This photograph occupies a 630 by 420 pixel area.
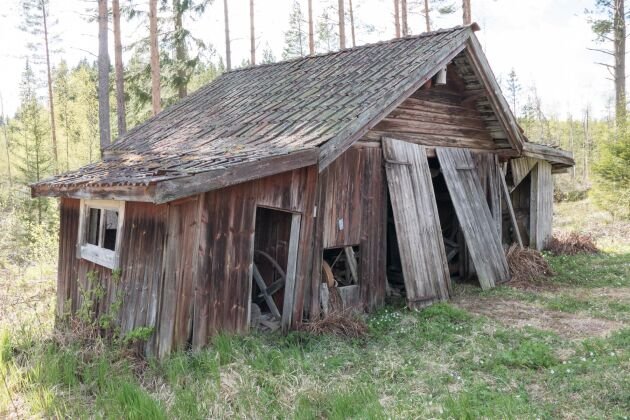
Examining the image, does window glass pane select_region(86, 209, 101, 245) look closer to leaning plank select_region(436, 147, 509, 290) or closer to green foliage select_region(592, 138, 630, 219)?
leaning plank select_region(436, 147, 509, 290)

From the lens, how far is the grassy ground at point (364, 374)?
476 cm

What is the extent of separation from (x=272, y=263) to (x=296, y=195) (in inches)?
62.5

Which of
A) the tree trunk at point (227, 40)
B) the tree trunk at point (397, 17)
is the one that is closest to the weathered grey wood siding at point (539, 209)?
the tree trunk at point (397, 17)

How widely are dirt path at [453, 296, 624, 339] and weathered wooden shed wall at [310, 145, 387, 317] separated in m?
1.72

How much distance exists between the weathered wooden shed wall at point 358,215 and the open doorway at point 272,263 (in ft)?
1.75

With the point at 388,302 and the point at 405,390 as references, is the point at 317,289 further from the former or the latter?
the point at 405,390

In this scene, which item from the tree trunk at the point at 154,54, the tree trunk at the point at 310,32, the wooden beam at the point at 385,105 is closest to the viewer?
the wooden beam at the point at 385,105

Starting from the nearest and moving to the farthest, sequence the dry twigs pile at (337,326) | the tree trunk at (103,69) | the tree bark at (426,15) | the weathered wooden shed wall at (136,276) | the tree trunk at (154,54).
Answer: the weathered wooden shed wall at (136,276)
the dry twigs pile at (337,326)
the tree trunk at (103,69)
the tree trunk at (154,54)
the tree bark at (426,15)

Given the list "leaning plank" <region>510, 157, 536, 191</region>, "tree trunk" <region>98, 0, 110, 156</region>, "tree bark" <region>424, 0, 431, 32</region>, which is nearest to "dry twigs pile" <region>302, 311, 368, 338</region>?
"leaning plank" <region>510, 157, 536, 191</region>

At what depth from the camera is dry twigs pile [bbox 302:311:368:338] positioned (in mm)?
7008

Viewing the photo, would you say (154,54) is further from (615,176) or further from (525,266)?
(615,176)

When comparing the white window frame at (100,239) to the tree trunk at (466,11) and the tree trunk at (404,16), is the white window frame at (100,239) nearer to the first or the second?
the tree trunk at (466,11)

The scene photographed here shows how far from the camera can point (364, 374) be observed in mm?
5688

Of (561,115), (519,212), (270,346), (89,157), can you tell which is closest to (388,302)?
(270,346)
